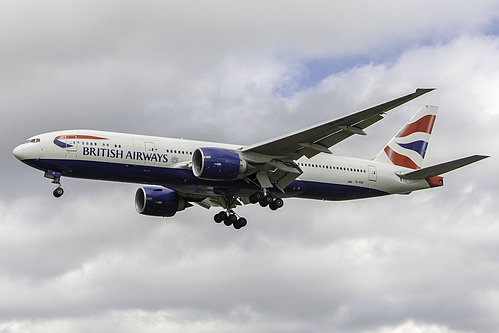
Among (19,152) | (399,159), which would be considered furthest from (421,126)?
(19,152)

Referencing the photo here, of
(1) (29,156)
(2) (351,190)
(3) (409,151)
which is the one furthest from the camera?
(3) (409,151)

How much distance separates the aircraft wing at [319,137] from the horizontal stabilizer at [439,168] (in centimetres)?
650

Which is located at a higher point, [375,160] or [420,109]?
[420,109]

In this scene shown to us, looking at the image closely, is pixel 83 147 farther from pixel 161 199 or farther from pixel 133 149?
pixel 161 199

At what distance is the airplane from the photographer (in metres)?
47.8

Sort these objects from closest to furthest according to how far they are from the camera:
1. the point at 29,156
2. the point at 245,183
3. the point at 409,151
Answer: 1. the point at 29,156
2. the point at 245,183
3. the point at 409,151

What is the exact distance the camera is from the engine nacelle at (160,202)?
57656 mm

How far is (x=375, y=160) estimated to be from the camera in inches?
2279

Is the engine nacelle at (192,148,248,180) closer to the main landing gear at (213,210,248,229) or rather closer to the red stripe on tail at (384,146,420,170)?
the main landing gear at (213,210,248,229)

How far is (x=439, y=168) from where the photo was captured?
53.1m

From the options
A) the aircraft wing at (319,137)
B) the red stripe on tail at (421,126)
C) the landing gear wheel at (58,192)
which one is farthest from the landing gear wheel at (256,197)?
the red stripe on tail at (421,126)

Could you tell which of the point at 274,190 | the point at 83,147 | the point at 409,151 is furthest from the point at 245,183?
the point at 409,151

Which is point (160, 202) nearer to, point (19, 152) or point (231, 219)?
point (231, 219)

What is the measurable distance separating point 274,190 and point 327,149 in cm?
490
